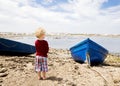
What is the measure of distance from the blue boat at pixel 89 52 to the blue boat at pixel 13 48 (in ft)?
12.6

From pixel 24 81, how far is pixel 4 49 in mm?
7076

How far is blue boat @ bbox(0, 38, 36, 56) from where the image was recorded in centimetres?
1411

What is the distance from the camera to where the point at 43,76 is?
7.66m

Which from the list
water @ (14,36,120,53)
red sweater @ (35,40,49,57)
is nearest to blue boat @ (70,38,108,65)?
red sweater @ (35,40,49,57)

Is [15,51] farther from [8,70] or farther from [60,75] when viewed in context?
[60,75]

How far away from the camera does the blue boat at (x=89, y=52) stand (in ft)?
38.9

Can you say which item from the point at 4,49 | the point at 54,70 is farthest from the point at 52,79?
the point at 4,49

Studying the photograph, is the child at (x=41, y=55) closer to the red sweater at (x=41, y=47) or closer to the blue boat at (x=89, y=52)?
the red sweater at (x=41, y=47)

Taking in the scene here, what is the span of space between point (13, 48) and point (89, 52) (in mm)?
5167

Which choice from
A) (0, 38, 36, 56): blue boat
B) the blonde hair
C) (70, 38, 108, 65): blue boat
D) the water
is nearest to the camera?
the blonde hair

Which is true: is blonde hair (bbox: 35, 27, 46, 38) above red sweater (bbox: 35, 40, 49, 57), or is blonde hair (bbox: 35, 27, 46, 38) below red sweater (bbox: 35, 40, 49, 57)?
above

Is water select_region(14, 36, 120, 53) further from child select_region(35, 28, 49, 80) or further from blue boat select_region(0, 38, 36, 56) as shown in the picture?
child select_region(35, 28, 49, 80)

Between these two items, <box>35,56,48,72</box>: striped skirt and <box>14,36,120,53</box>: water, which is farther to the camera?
<box>14,36,120,53</box>: water

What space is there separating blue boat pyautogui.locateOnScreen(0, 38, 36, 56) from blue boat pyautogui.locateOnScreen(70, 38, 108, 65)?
3.85 meters
